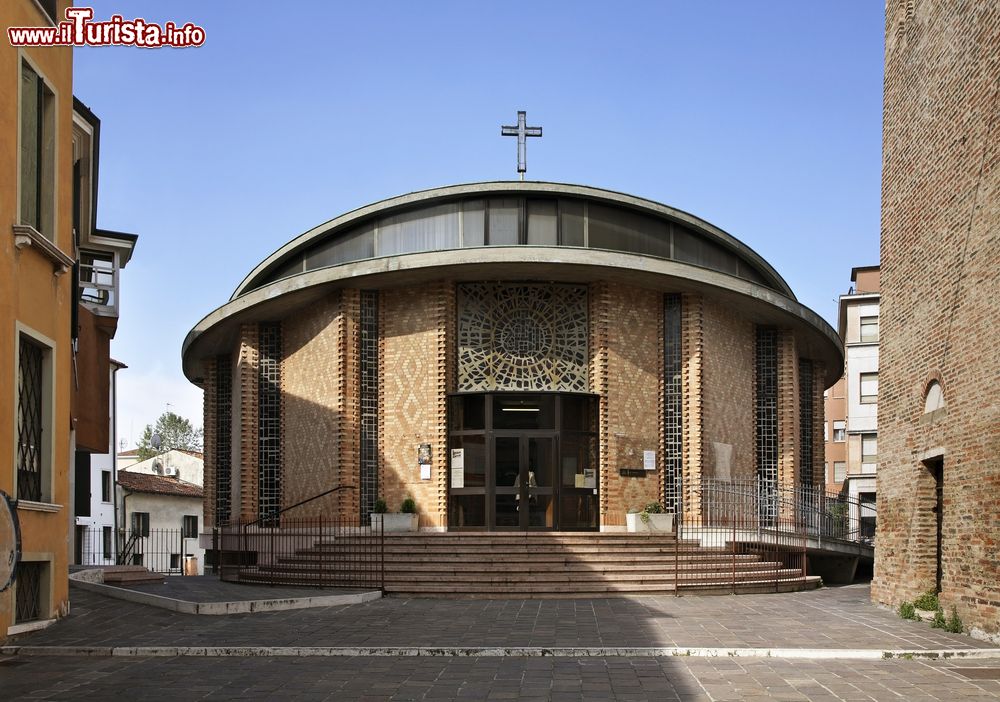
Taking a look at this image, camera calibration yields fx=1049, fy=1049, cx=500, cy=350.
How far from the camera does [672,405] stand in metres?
22.9

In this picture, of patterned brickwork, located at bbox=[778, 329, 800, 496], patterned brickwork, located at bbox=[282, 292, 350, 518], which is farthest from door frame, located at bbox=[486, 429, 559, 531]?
patterned brickwork, located at bbox=[778, 329, 800, 496]

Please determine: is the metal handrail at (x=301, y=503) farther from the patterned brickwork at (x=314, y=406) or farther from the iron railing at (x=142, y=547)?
the iron railing at (x=142, y=547)

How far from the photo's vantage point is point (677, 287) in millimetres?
22594

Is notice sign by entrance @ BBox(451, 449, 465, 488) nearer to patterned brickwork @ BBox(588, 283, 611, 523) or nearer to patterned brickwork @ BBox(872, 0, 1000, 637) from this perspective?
patterned brickwork @ BBox(588, 283, 611, 523)

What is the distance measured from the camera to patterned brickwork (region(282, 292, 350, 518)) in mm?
22391

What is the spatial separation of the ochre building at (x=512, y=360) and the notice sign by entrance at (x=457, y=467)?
30 millimetres

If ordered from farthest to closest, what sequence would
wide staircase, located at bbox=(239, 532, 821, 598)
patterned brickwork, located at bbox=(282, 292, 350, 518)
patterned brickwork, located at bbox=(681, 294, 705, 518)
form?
patterned brickwork, located at bbox=(282, 292, 350, 518), patterned brickwork, located at bbox=(681, 294, 705, 518), wide staircase, located at bbox=(239, 532, 821, 598)

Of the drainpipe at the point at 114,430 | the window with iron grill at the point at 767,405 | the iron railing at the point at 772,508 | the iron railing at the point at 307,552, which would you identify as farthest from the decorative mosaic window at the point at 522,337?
the drainpipe at the point at 114,430

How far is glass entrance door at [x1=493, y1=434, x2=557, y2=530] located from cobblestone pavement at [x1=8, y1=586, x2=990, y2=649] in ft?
16.8

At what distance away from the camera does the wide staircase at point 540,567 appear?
17.6 m

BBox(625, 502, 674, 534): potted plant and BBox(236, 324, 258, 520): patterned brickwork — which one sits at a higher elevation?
BBox(236, 324, 258, 520): patterned brickwork

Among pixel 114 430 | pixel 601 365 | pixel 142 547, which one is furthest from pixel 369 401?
pixel 142 547

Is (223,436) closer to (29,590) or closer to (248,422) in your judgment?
Answer: (248,422)

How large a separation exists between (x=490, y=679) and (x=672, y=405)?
14005mm
